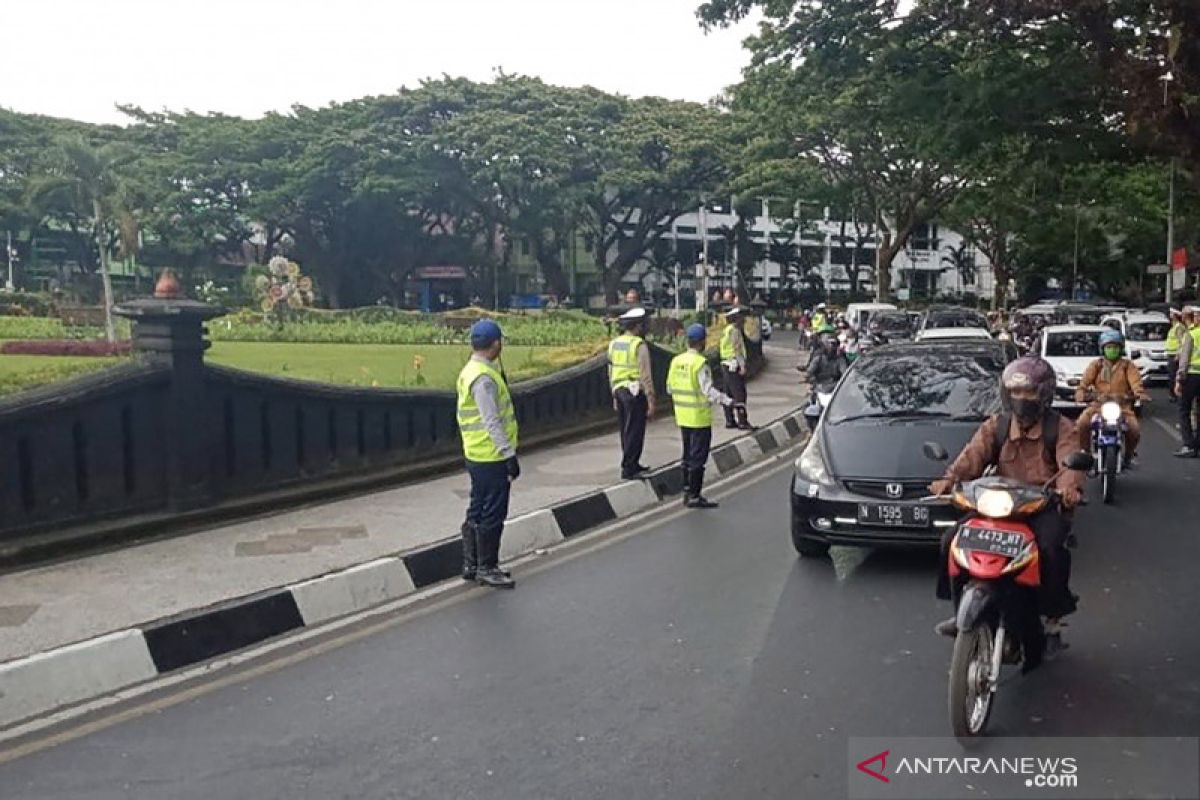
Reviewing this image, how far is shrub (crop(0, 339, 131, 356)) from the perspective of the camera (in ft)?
59.8

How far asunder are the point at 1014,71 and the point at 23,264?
50.8m

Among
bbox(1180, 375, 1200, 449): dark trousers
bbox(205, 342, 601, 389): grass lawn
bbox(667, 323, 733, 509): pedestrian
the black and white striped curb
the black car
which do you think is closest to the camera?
the black and white striped curb

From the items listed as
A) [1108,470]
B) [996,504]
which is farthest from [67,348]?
[996,504]

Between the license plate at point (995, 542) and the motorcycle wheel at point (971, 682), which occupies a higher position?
the license plate at point (995, 542)

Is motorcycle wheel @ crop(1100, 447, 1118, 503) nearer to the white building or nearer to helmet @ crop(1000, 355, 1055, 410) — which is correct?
helmet @ crop(1000, 355, 1055, 410)

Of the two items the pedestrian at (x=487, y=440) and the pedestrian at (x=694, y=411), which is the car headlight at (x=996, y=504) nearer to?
the pedestrian at (x=487, y=440)

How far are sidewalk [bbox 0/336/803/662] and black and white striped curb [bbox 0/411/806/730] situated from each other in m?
0.22

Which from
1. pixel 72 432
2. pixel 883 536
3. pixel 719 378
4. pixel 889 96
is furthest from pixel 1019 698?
pixel 889 96

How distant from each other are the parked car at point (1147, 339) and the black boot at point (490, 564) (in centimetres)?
1658

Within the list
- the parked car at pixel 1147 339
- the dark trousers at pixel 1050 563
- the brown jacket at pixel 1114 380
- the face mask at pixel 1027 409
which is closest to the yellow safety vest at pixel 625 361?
the brown jacket at pixel 1114 380

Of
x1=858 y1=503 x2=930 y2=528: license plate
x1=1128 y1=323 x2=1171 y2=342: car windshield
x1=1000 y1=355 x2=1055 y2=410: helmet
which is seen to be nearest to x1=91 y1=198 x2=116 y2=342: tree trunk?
x1=858 y1=503 x2=930 y2=528: license plate

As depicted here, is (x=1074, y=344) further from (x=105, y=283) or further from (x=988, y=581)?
(x=105, y=283)

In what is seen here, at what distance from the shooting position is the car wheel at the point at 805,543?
7.32m

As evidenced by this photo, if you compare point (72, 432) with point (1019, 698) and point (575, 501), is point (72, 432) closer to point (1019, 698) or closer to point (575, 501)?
point (575, 501)
